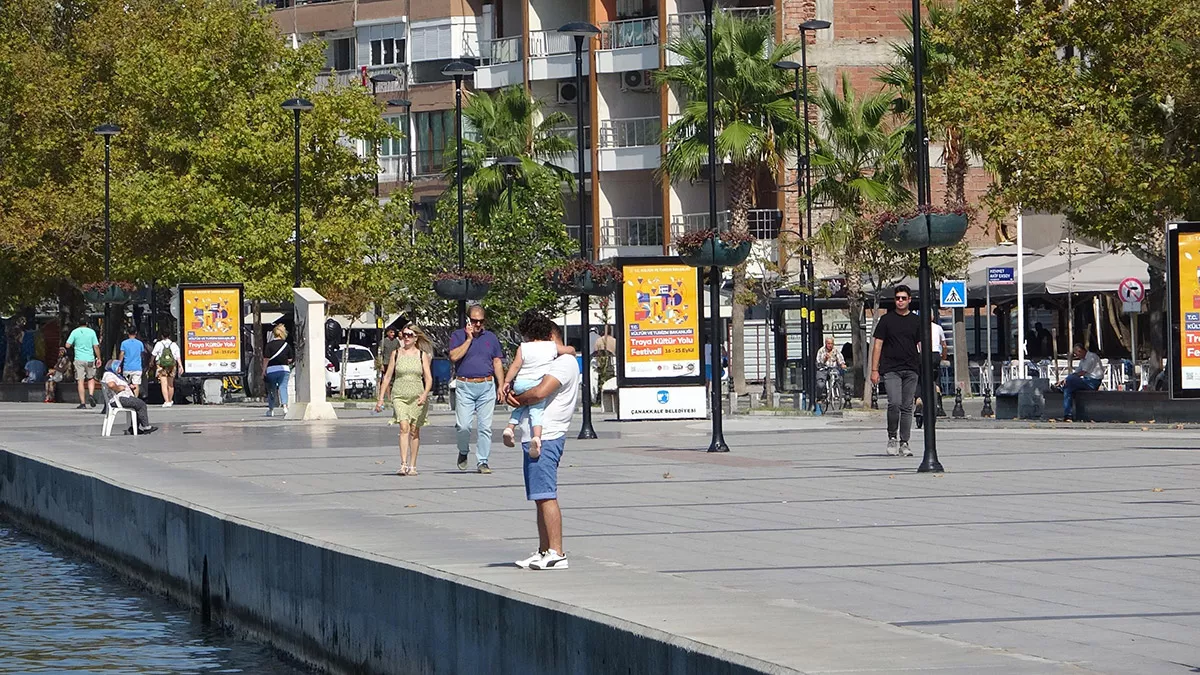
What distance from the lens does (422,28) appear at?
3238 inches

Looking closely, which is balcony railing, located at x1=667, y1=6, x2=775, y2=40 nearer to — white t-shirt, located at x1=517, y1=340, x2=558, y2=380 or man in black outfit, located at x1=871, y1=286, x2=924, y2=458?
man in black outfit, located at x1=871, y1=286, x2=924, y2=458

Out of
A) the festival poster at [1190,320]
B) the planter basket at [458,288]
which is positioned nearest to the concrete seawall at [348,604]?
the festival poster at [1190,320]

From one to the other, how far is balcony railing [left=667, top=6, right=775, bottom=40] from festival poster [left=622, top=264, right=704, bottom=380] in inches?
1331

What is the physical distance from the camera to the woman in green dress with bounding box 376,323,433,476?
2283 cm

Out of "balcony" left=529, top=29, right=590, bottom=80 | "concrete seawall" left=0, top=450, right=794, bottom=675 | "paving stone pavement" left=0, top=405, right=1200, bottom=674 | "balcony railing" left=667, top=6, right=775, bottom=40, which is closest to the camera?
"paving stone pavement" left=0, top=405, right=1200, bottom=674

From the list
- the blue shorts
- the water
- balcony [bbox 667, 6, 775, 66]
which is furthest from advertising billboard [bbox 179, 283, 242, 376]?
the blue shorts

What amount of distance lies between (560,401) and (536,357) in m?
0.84

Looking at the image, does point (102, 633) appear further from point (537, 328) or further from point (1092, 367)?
point (1092, 367)

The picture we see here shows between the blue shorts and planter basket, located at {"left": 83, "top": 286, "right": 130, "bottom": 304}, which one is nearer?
the blue shorts

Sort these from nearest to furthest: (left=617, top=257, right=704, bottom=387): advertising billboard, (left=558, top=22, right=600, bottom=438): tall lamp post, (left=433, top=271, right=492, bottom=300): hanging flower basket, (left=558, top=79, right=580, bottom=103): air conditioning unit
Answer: (left=558, top=22, right=600, bottom=438): tall lamp post
(left=617, top=257, right=704, bottom=387): advertising billboard
(left=433, top=271, right=492, bottom=300): hanging flower basket
(left=558, top=79, right=580, bottom=103): air conditioning unit

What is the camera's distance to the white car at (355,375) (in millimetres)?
65938

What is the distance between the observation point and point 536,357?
1384cm

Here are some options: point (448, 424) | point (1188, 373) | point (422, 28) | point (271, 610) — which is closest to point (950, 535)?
point (271, 610)

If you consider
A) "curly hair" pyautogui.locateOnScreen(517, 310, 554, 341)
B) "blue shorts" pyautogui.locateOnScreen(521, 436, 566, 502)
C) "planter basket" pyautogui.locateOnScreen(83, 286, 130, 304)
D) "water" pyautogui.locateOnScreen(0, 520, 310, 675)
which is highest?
"planter basket" pyautogui.locateOnScreen(83, 286, 130, 304)
